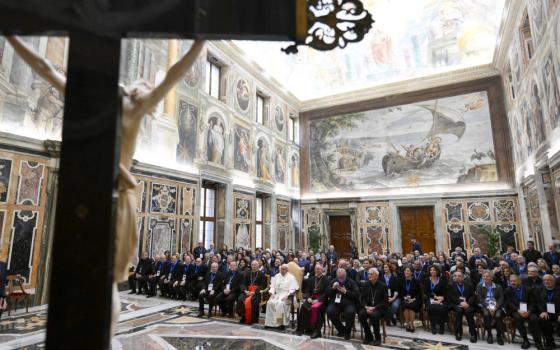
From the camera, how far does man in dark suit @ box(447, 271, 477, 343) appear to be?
21.6ft

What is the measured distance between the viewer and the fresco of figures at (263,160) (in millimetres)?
17969

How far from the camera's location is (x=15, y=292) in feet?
24.2

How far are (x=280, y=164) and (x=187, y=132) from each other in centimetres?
775

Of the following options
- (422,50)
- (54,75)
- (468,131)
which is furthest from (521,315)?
(422,50)

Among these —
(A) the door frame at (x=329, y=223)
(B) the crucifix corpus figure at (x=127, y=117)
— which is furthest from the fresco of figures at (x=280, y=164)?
(B) the crucifix corpus figure at (x=127, y=117)

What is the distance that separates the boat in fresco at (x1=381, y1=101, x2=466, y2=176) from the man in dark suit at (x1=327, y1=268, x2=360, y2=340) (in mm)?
13948

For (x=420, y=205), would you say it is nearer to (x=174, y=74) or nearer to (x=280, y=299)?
(x=280, y=299)

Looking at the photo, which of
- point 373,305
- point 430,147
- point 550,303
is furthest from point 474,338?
point 430,147

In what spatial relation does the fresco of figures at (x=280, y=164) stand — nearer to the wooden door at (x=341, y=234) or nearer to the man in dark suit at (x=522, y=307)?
the wooden door at (x=341, y=234)

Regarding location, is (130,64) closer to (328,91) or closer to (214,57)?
(214,57)

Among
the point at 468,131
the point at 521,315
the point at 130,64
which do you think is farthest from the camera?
the point at 468,131

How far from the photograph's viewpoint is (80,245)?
1363 mm

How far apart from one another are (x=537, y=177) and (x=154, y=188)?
13009 mm

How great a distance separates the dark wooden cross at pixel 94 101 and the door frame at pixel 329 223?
19.3 metres
